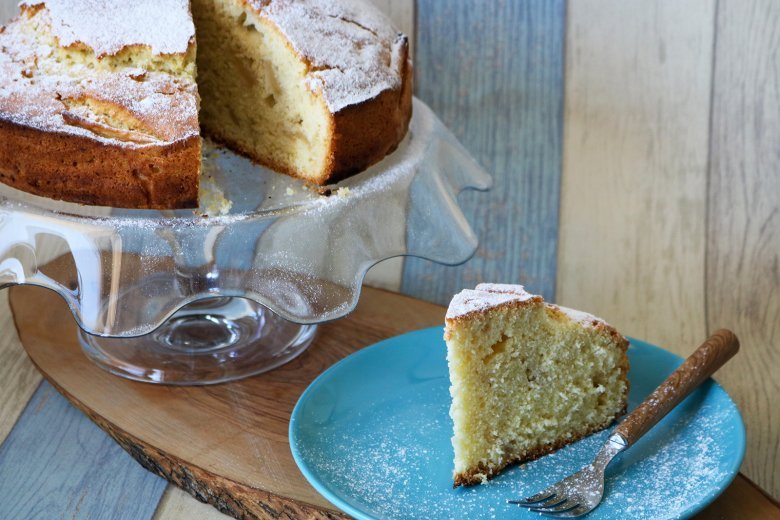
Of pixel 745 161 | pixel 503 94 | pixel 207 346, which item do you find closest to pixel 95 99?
pixel 207 346

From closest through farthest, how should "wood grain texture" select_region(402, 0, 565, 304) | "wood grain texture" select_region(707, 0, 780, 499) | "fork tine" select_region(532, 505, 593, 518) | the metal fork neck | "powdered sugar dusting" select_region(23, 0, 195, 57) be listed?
"fork tine" select_region(532, 505, 593, 518), the metal fork neck, "powdered sugar dusting" select_region(23, 0, 195, 57), "wood grain texture" select_region(707, 0, 780, 499), "wood grain texture" select_region(402, 0, 565, 304)

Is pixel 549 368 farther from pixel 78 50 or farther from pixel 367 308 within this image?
pixel 78 50

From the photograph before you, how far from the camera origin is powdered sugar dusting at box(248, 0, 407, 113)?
6.02ft

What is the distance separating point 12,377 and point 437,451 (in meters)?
0.87

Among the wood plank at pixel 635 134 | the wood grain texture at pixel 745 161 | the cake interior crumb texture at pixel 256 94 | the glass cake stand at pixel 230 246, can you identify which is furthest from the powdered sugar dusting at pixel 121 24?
the wood grain texture at pixel 745 161

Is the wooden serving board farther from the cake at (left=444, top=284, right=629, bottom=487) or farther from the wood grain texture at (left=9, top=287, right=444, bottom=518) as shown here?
the cake at (left=444, top=284, right=629, bottom=487)

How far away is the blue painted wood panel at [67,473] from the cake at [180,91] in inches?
16.0

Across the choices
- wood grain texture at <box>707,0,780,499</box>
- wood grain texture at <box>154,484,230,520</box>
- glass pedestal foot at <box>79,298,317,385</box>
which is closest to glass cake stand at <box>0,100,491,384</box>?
glass pedestal foot at <box>79,298,317,385</box>

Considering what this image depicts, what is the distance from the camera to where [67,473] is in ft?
5.41

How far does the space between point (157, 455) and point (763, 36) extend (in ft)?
6.14

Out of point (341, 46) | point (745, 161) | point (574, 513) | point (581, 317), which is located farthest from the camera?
point (745, 161)

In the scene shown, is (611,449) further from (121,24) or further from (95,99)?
(121,24)

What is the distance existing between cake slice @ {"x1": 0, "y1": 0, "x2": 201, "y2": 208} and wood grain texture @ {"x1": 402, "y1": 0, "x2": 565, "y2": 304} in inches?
40.7

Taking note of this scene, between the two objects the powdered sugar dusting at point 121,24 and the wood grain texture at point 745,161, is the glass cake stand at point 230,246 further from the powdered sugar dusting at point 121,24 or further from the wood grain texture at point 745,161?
the wood grain texture at point 745,161
